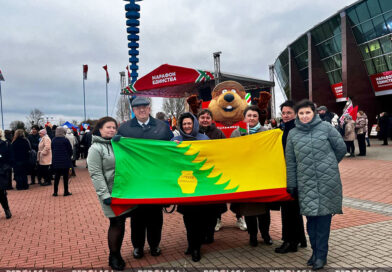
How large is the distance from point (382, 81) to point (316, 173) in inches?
1028

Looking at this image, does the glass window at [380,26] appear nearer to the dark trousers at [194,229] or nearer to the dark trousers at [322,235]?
the dark trousers at [322,235]

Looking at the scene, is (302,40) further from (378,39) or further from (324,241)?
(324,241)

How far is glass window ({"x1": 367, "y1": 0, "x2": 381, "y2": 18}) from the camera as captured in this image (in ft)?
80.2

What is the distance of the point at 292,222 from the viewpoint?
4.26 meters

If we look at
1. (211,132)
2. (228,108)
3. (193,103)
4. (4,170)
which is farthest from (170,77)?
(211,132)

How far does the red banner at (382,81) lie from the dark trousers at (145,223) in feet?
86.0

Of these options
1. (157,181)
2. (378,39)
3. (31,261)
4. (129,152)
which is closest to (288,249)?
(157,181)

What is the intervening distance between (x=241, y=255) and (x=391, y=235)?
223 centimetres

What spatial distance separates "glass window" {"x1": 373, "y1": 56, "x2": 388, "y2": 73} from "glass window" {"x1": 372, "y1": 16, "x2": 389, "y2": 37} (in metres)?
1.81

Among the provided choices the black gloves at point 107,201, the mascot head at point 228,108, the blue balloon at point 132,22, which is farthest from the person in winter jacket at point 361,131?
the black gloves at point 107,201

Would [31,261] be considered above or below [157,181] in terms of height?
below

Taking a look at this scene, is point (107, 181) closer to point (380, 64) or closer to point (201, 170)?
point (201, 170)

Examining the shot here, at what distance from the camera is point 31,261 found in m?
4.33

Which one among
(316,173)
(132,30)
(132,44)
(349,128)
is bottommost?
(316,173)
